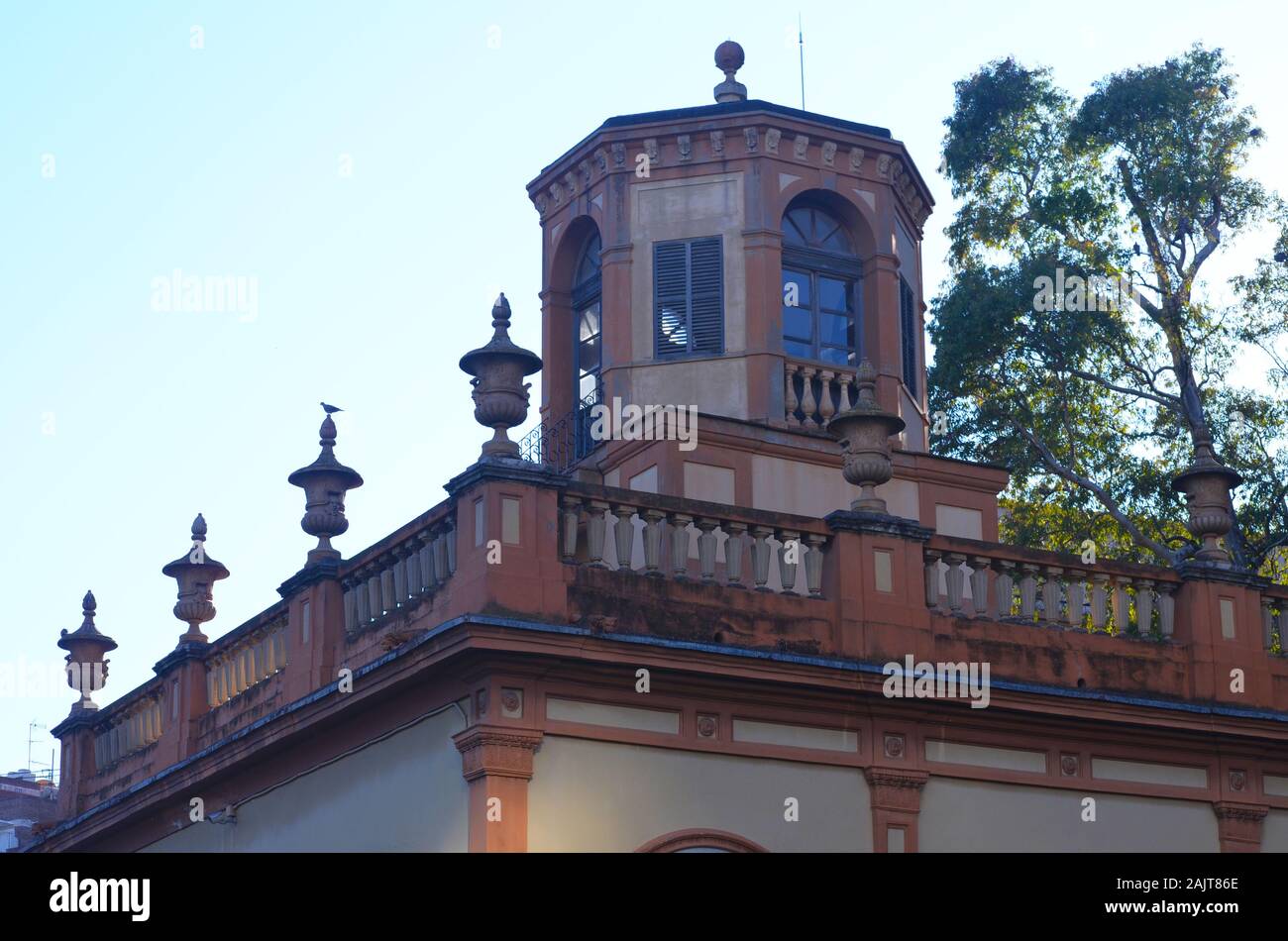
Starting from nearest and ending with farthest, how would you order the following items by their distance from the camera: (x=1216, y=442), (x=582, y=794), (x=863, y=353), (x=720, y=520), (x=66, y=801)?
(x=582, y=794) < (x=720, y=520) < (x=863, y=353) < (x=66, y=801) < (x=1216, y=442)

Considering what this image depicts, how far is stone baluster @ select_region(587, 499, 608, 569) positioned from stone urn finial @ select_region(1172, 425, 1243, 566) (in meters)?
5.80

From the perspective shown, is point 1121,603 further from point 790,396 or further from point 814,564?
point 790,396

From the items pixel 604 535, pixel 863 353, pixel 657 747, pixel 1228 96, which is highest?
pixel 1228 96

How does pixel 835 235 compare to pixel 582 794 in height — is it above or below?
above

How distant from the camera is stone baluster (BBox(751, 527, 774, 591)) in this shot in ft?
58.7

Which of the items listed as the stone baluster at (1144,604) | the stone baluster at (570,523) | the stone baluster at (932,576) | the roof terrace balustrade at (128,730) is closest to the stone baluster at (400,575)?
the stone baluster at (570,523)

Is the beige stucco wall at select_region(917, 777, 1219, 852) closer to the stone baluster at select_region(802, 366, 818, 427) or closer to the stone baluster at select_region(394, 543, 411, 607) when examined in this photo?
the stone baluster at select_region(394, 543, 411, 607)

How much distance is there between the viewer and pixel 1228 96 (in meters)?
32.6

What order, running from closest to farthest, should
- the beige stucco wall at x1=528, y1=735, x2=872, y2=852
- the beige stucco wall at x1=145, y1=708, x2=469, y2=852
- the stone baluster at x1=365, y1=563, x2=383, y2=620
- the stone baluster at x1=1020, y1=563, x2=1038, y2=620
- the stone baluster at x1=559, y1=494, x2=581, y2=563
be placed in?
the beige stucco wall at x1=528, y1=735, x2=872, y2=852
the beige stucco wall at x1=145, y1=708, x2=469, y2=852
the stone baluster at x1=559, y1=494, x2=581, y2=563
the stone baluster at x1=365, y1=563, x2=383, y2=620
the stone baluster at x1=1020, y1=563, x2=1038, y2=620

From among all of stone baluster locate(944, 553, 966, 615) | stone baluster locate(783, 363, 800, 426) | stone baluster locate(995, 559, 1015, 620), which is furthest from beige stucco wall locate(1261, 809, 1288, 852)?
stone baluster locate(783, 363, 800, 426)

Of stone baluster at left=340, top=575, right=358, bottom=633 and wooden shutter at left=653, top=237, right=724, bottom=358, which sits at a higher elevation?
wooden shutter at left=653, top=237, right=724, bottom=358

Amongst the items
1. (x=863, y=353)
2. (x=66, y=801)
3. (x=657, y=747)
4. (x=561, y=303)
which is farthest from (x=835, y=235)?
(x=66, y=801)

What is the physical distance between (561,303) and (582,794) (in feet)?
25.7
